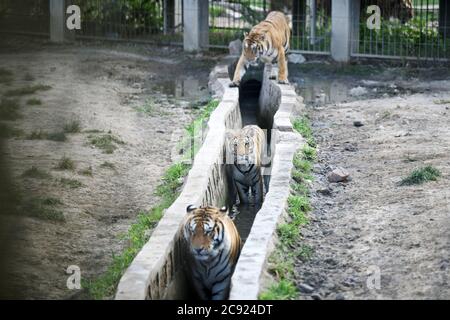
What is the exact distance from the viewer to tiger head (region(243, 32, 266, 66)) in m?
12.5

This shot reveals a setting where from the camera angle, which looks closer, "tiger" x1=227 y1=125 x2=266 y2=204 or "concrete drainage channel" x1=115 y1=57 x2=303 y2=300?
"concrete drainage channel" x1=115 y1=57 x2=303 y2=300

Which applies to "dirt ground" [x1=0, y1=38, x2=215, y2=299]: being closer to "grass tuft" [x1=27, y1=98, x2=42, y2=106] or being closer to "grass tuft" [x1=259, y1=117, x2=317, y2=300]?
"grass tuft" [x1=27, y1=98, x2=42, y2=106]

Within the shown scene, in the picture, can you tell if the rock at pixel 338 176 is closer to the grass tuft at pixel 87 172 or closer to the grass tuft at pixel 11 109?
the grass tuft at pixel 87 172

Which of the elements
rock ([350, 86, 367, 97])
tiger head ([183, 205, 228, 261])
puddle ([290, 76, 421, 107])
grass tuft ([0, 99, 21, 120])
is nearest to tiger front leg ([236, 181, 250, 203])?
tiger head ([183, 205, 228, 261])

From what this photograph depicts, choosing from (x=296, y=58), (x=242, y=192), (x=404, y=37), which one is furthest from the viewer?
(x=296, y=58)

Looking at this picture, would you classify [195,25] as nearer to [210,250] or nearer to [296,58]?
[296,58]

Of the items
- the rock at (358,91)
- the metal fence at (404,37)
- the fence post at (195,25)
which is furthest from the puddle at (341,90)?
the fence post at (195,25)

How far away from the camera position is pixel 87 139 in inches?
408

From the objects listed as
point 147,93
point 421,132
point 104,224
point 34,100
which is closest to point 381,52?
point 147,93

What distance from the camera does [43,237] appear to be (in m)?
7.40

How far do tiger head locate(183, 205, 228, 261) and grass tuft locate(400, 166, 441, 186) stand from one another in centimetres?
233

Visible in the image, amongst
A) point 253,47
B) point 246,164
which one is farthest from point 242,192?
point 253,47

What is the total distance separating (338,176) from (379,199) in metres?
0.78

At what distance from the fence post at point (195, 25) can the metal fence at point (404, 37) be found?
8.33ft
